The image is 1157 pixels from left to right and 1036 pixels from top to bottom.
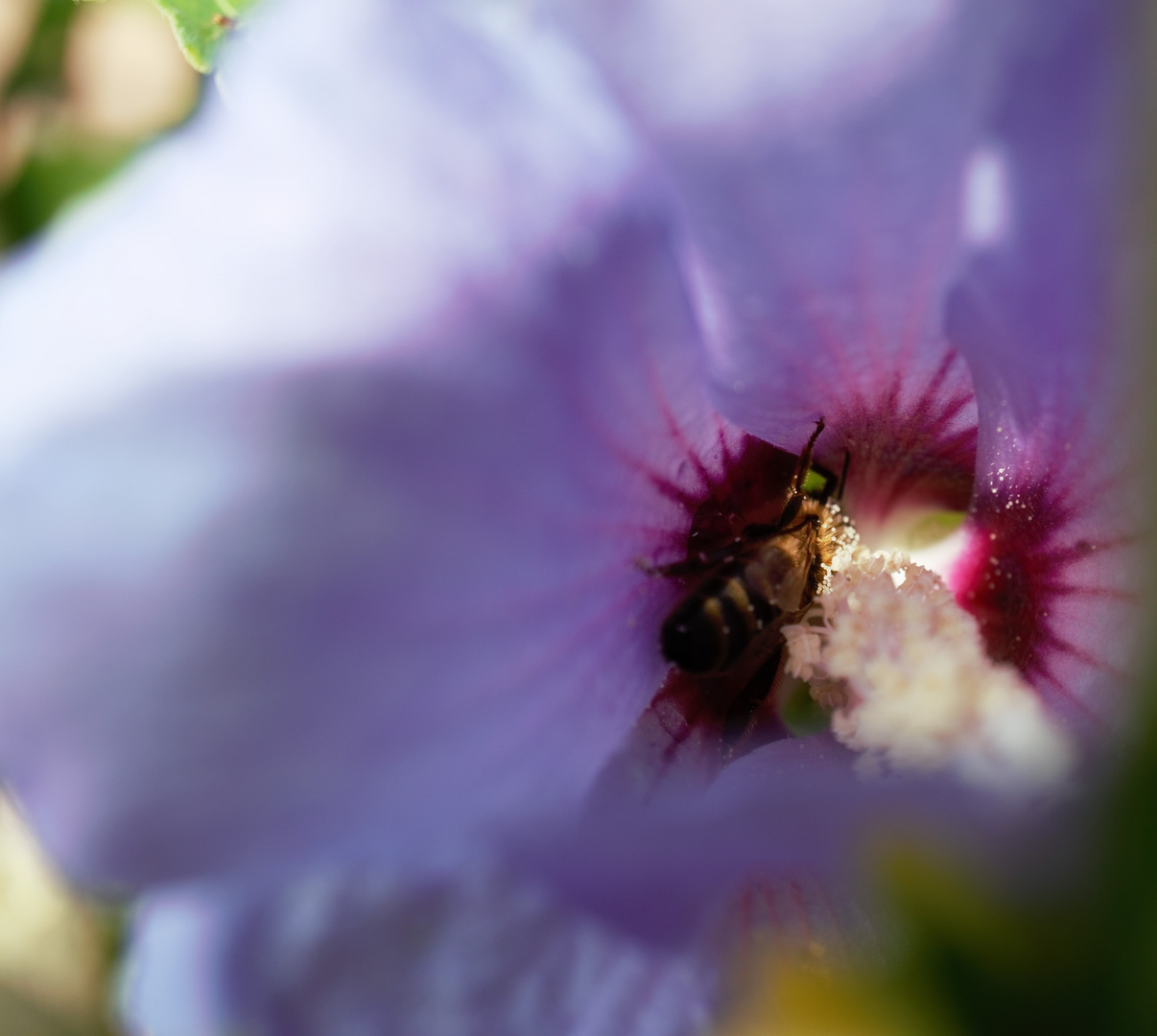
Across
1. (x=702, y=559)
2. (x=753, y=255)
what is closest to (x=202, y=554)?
(x=753, y=255)

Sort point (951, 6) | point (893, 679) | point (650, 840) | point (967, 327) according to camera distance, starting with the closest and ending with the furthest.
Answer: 1. point (650, 840)
2. point (951, 6)
3. point (967, 327)
4. point (893, 679)

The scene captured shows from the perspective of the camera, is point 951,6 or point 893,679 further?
point 893,679

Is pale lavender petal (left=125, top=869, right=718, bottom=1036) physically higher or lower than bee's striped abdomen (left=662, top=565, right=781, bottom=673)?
lower

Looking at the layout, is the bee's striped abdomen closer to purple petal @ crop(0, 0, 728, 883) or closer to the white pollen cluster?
the white pollen cluster

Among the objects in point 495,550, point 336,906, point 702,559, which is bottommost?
point 336,906

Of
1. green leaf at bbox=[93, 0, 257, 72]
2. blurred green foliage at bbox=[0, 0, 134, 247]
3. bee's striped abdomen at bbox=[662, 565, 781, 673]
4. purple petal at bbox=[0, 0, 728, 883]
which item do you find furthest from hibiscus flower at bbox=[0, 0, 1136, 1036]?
blurred green foliage at bbox=[0, 0, 134, 247]

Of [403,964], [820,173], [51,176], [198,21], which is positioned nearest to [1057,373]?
[820,173]

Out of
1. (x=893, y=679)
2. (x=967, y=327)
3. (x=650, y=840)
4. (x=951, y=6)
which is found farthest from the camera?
(x=893, y=679)

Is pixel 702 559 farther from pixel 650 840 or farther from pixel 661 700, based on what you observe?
pixel 650 840

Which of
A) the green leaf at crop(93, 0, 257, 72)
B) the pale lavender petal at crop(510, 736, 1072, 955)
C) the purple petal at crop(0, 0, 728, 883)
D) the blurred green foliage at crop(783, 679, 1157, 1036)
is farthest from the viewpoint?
the green leaf at crop(93, 0, 257, 72)
